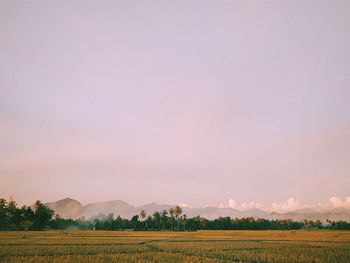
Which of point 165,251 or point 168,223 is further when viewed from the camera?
point 168,223

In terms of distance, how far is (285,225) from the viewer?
544 feet

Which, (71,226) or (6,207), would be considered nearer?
(6,207)

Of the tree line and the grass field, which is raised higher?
the grass field

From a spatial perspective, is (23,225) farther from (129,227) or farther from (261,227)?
(261,227)

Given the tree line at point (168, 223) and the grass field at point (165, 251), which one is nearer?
the grass field at point (165, 251)

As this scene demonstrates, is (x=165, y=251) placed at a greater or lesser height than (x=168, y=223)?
greater

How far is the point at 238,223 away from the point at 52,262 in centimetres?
13893

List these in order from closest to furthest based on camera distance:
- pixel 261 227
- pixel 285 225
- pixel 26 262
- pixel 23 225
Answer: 1. pixel 26 262
2. pixel 23 225
3. pixel 261 227
4. pixel 285 225

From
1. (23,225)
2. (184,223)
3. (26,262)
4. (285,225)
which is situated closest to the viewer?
(26,262)

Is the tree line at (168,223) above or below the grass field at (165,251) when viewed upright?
below

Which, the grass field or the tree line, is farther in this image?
the tree line

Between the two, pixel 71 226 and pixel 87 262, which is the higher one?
pixel 87 262

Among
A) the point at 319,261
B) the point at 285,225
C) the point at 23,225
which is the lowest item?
the point at 285,225

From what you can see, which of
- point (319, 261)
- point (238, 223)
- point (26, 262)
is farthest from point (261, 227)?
point (26, 262)
